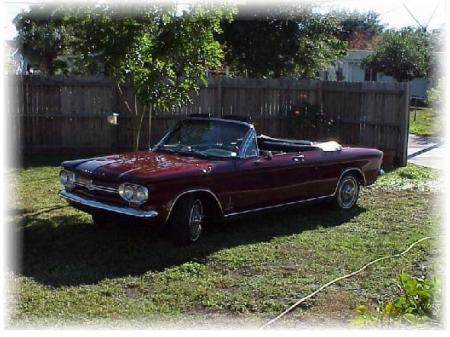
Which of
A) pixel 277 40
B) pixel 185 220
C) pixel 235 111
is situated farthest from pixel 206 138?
pixel 277 40

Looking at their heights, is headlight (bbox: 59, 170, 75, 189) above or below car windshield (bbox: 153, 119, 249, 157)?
below

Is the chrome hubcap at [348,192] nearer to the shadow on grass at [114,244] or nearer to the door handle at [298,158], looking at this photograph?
the shadow on grass at [114,244]

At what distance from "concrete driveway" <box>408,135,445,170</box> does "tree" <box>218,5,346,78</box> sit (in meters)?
4.21

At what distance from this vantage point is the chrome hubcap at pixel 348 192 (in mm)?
8741

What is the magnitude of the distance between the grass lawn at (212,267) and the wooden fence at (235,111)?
5386 mm

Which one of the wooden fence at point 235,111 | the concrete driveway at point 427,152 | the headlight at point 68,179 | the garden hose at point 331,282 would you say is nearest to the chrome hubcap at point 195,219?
the headlight at point 68,179

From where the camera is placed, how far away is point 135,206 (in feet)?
20.1

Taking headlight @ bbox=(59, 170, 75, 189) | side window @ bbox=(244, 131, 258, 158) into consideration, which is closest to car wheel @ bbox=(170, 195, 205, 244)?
side window @ bbox=(244, 131, 258, 158)

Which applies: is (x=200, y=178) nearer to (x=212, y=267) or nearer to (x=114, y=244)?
(x=212, y=267)

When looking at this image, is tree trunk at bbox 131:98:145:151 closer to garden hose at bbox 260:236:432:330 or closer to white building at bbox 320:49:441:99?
garden hose at bbox 260:236:432:330

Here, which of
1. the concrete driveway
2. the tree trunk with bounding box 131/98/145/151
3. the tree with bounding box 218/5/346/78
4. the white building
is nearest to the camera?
the tree trunk with bounding box 131/98/145/151

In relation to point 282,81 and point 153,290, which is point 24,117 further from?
point 153,290

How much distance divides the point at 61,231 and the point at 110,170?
119cm

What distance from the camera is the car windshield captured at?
7203 mm
